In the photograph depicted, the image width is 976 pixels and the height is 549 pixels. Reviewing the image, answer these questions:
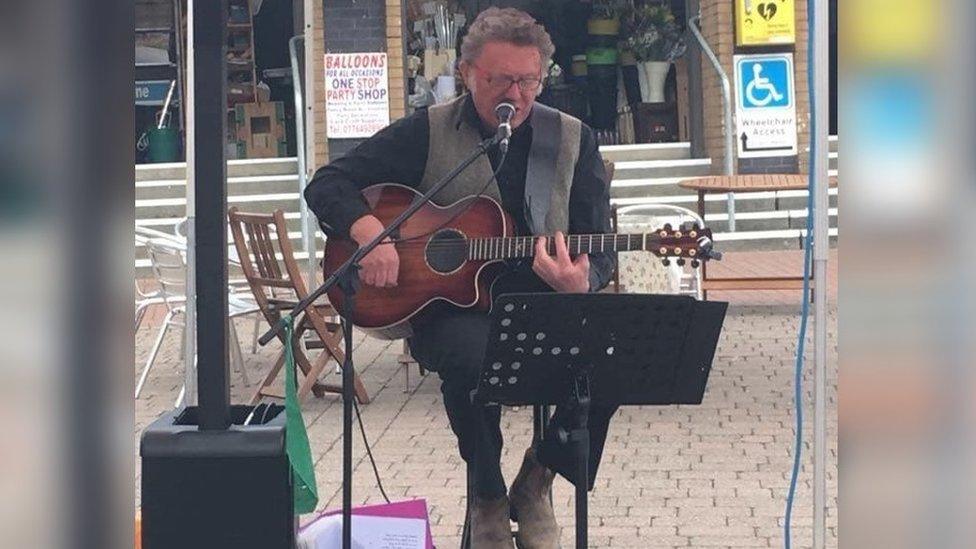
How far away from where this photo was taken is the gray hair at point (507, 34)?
14.5 ft

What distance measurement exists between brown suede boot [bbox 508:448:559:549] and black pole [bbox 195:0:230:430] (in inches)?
48.7

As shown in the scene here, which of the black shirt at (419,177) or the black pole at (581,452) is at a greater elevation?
the black shirt at (419,177)

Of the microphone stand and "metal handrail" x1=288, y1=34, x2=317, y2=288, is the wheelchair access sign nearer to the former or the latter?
"metal handrail" x1=288, y1=34, x2=317, y2=288

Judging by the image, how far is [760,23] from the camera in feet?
43.2

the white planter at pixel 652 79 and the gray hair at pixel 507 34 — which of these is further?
the white planter at pixel 652 79

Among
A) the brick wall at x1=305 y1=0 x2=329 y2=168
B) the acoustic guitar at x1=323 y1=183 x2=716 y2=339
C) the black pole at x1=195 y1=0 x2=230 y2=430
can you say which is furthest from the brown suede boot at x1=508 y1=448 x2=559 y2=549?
the brick wall at x1=305 y1=0 x2=329 y2=168

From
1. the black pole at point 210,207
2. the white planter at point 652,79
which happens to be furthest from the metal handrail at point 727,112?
the black pole at point 210,207

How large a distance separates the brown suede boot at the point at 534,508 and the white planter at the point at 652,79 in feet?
32.7

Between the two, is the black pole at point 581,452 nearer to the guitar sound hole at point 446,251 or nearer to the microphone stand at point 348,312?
the microphone stand at point 348,312
